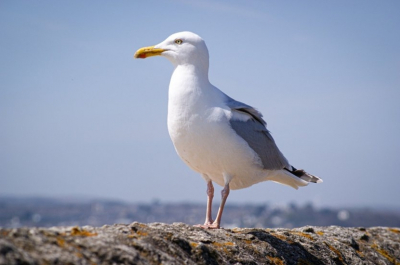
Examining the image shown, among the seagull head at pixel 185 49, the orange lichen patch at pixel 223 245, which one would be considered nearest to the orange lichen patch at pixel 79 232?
the orange lichen patch at pixel 223 245

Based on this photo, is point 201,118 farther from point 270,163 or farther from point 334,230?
point 334,230

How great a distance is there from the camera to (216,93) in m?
7.98

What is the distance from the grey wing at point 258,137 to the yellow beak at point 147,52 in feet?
4.59

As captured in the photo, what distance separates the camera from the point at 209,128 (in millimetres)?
7422

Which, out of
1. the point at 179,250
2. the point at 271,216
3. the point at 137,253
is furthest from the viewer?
the point at 271,216

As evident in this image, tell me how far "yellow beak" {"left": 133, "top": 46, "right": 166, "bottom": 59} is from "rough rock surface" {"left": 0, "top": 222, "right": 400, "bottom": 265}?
3043 mm

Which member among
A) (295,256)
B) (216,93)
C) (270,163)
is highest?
(216,93)

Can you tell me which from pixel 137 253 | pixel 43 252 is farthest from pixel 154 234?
pixel 43 252

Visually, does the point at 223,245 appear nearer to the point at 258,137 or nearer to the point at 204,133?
the point at 204,133

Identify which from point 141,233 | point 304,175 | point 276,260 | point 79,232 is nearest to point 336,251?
point 276,260

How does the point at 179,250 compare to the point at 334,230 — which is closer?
the point at 179,250

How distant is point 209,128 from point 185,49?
55.6 inches

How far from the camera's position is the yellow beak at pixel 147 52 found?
8.37 meters

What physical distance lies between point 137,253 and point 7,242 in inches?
48.6
